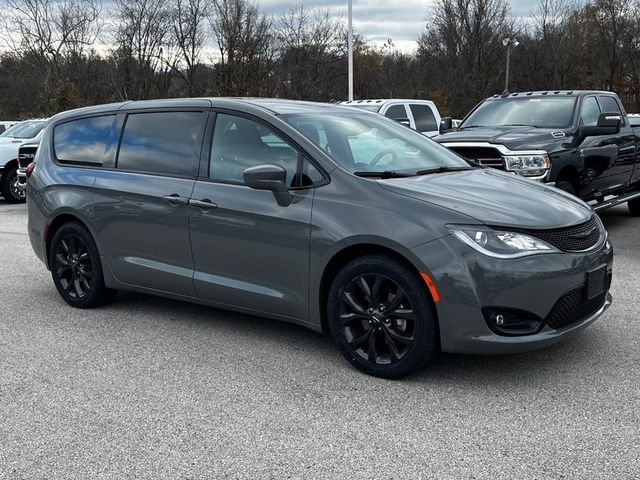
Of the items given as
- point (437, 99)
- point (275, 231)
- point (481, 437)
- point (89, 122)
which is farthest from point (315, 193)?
point (437, 99)

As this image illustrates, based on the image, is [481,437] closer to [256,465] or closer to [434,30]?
[256,465]

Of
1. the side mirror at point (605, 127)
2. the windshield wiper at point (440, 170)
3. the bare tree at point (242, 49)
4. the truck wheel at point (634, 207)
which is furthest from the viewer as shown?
the bare tree at point (242, 49)

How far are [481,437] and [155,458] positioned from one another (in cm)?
156

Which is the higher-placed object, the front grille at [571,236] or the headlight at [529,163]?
the headlight at [529,163]

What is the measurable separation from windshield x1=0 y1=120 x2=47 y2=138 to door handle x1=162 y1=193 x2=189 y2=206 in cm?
1279

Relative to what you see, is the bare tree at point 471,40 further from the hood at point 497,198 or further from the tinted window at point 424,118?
the hood at point 497,198

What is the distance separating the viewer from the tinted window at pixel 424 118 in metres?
14.3

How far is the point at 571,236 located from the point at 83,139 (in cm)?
399

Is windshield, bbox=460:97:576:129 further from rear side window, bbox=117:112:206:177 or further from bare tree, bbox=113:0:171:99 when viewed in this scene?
bare tree, bbox=113:0:171:99

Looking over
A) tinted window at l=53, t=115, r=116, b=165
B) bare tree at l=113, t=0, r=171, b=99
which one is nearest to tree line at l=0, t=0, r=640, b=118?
bare tree at l=113, t=0, r=171, b=99

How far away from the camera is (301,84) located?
40.0 meters

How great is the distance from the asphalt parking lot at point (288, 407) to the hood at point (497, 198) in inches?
37.0

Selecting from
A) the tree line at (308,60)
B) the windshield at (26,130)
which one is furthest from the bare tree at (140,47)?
the windshield at (26,130)

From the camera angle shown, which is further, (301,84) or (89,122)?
(301,84)
